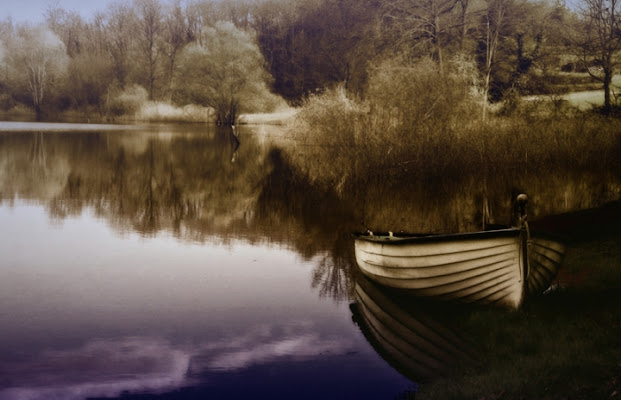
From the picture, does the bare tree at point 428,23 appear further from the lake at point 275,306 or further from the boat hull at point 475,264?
the boat hull at point 475,264

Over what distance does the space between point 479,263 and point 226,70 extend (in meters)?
47.7

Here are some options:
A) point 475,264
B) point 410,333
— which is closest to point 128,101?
point 410,333

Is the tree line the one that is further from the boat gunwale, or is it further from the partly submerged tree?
the boat gunwale

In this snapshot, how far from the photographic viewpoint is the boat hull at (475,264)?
7.95m

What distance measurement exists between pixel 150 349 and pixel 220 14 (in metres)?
71.3

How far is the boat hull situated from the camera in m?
7.95

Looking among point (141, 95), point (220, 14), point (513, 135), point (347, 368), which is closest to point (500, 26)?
point (513, 135)

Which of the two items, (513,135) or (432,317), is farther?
(513,135)

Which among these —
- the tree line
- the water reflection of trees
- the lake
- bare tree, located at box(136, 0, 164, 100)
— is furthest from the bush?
the lake

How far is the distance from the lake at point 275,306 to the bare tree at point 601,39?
11873 mm

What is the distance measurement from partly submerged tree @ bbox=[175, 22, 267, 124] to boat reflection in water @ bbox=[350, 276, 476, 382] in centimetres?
4534

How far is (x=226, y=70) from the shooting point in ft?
177

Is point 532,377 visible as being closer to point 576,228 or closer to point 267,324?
point 267,324

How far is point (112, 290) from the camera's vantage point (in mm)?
9844
